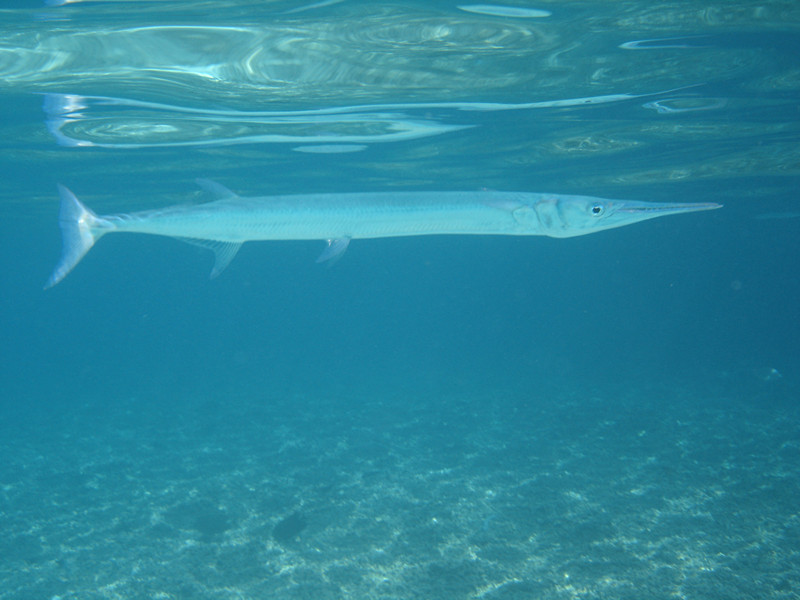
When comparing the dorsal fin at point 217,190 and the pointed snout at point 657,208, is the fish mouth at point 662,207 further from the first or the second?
the dorsal fin at point 217,190

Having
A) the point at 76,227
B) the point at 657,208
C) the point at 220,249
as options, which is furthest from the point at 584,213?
the point at 76,227

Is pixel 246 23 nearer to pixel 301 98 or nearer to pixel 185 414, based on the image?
pixel 301 98

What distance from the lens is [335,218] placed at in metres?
5.94

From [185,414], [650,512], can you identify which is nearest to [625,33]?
[650,512]

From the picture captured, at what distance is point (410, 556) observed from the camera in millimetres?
7184

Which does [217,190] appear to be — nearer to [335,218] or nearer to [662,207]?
[335,218]

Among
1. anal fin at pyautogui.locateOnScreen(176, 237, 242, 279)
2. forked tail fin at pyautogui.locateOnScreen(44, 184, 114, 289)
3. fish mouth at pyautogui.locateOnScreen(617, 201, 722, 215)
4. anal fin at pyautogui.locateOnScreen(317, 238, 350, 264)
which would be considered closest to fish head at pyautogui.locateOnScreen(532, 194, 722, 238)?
fish mouth at pyautogui.locateOnScreen(617, 201, 722, 215)

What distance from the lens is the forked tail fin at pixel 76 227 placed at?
574 centimetres

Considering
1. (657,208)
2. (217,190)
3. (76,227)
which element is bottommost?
(657,208)

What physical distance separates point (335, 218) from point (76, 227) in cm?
308

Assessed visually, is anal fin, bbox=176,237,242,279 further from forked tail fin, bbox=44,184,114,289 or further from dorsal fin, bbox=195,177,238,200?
forked tail fin, bbox=44,184,114,289

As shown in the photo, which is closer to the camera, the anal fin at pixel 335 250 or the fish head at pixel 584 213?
the fish head at pixel 584 213

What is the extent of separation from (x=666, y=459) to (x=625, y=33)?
8.51 meters

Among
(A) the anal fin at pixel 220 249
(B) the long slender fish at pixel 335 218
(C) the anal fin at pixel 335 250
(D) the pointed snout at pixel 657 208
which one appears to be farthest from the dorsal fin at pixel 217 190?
(D) the pointed snout at pixel 657 208
